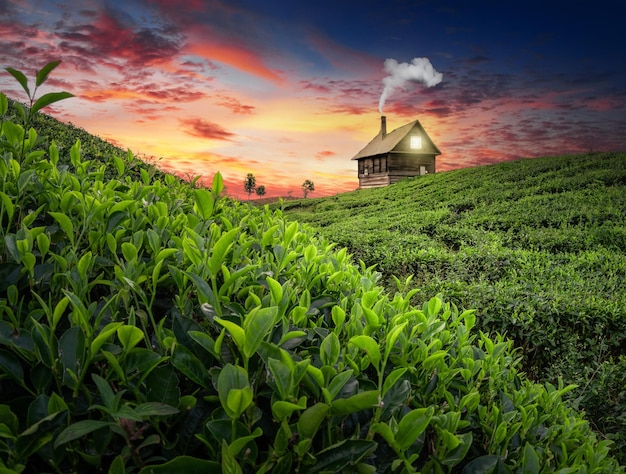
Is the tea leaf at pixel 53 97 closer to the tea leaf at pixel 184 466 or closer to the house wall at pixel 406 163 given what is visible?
the tea leaf at pixel 184 466

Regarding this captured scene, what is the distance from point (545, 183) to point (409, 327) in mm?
15473

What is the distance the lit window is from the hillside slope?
19.4 metres

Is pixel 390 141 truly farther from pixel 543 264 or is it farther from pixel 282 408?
pixel 282 408

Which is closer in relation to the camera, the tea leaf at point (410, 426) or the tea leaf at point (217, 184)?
the tea leaf at point (410, 426)

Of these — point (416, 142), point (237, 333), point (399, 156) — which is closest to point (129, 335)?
point (237, 333)

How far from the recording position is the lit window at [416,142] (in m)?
35.0

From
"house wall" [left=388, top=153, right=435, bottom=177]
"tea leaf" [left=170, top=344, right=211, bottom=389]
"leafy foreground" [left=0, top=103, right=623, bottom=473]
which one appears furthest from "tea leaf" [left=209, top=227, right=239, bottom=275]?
"house wall" [left=388, top=153, right=435, bottom=177]

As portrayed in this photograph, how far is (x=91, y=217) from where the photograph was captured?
66.1 inches

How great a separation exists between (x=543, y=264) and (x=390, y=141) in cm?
2911

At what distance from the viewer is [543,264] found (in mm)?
7395

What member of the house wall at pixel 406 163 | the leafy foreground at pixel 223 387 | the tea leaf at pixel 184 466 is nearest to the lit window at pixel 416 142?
the house wall at pixel 406 163

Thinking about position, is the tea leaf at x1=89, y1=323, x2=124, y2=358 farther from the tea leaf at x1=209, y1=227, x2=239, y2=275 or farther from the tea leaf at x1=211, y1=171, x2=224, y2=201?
the tea leaf at x1=211, y1=171, x2=224, y2=201

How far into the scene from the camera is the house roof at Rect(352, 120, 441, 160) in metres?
34.3

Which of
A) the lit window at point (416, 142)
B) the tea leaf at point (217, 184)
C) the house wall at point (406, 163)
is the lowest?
the tea leaf at point (217, 184)
